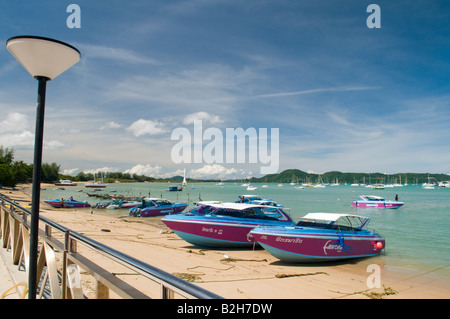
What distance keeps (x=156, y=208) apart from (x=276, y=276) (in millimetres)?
21989

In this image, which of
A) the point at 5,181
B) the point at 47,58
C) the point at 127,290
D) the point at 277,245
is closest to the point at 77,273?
the point at 127,290

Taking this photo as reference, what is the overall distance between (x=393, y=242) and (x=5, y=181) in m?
88.8

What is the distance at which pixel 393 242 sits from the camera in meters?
22.6

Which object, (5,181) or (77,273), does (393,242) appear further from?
(5,181)

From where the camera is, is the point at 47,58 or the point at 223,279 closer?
the point at 47,58

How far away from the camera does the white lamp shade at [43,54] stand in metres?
3.29

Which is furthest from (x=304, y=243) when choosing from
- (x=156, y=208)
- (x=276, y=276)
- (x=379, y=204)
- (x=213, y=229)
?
(x=379, y=204)

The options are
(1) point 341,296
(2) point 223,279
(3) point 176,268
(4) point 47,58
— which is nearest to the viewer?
(4) point 47,58

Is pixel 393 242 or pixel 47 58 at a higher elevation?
pixel 47 58

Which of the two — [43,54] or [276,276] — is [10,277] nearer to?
[43,54]

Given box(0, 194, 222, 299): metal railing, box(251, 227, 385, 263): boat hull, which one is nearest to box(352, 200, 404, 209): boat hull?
box(251, 227, 385, 263): boat hull

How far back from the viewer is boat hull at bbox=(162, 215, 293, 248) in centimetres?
1591

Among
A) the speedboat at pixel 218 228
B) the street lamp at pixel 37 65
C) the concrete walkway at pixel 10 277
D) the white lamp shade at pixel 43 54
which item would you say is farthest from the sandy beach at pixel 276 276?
the white lamp shade at pixel 43 54

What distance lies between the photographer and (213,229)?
1591cm
